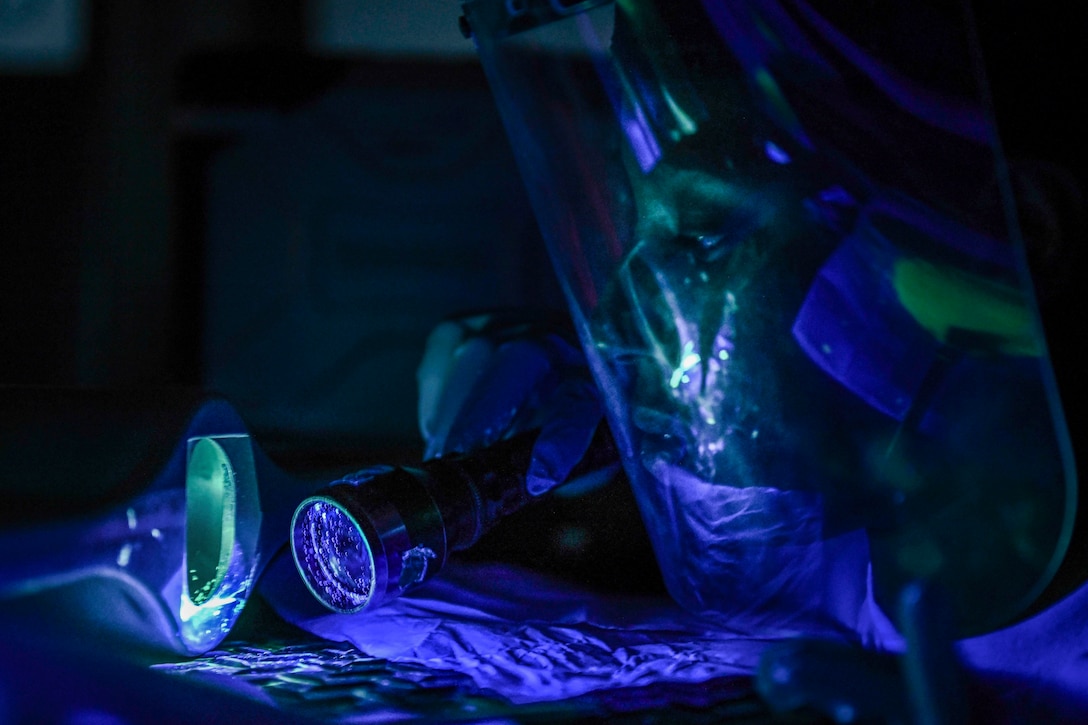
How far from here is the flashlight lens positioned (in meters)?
0.43

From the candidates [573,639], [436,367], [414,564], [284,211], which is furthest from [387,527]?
[284,211]

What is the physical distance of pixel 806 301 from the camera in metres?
0.39

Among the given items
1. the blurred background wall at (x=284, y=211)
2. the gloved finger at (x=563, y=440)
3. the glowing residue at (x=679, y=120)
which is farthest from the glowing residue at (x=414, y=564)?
the blurred background wall at (x=284, y=211)

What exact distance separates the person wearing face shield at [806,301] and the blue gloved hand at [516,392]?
3.3 inches

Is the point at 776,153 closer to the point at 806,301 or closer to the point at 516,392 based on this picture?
the point at 806,301

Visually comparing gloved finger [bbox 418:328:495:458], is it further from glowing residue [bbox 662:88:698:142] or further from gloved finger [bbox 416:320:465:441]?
glowing residue [bbox 662:88:698:142]

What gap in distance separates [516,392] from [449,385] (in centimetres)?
9

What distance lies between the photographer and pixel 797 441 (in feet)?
1.30

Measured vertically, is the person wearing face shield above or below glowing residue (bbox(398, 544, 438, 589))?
above

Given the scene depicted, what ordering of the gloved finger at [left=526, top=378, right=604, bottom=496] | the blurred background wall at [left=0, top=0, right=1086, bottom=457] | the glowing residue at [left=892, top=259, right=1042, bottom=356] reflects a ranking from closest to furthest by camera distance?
the glowing residue at [left=892, top=259, right=1042, bottom=356], the gloved finger at [left=526, top=378, right=604, bottom=496], the blurred background wall at [left=0, top=0, right=1086, bottom=457]

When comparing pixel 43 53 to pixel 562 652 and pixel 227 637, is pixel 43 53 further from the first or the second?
pixel 562 652

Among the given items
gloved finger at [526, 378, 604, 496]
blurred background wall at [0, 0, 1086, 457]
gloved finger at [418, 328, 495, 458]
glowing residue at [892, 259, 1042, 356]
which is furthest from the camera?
blurred background wall at [0, 0, 1086, 457]

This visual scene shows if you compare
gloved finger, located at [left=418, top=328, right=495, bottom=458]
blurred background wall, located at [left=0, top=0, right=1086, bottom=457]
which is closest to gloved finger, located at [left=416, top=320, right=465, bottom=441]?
gloved finger, located at [left=418, top=328, right=495, bottom=458]

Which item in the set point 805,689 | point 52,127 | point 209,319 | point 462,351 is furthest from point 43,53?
point 805,689
